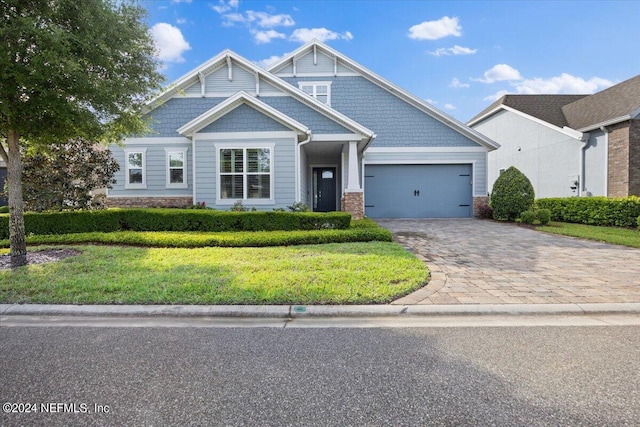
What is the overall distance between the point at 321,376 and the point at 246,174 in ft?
31.7

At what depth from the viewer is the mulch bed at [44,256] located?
658 centimetres

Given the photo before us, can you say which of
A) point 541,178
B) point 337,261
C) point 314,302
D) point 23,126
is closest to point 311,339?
point 314,302

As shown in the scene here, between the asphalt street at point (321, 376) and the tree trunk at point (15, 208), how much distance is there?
11.0 ft

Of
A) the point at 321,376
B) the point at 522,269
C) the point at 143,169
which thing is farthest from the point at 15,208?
the point at 522,269

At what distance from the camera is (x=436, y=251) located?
7.95 metres

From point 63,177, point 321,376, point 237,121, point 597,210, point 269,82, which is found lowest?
point 321,376

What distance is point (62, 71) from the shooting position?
5.72 m

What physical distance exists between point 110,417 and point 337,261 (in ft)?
14.7

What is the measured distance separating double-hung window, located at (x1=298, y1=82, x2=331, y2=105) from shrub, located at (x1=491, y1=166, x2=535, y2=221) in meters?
8.64

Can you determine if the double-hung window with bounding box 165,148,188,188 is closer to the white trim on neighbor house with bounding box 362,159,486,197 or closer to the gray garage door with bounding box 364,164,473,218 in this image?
the white trim on neighbor house with bounding box 362,159,486,197

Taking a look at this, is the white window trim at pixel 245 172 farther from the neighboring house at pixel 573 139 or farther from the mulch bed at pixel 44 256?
the neighboring house at pixel 573 139

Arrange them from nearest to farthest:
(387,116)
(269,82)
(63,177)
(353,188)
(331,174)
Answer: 1. (63,177)
2. (353,188)
3. (269,82)
4. (387,116)
5. (331,174)

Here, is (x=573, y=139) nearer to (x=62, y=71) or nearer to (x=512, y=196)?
(x=512, y=196)

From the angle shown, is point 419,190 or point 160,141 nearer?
point 160,141
